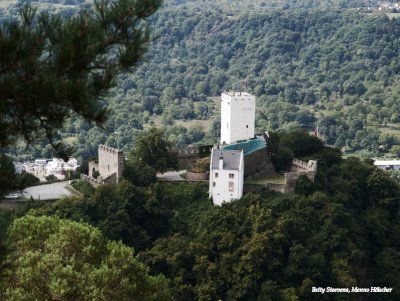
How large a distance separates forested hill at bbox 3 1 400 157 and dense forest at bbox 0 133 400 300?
45.1 meters

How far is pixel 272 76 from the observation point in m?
127

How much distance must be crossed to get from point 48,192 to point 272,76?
3345 inches

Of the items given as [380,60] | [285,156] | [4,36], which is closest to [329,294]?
[285,156]

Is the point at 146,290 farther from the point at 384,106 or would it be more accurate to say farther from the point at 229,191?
the point at 384,106

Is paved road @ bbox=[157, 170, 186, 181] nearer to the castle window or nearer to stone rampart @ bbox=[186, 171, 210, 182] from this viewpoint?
stone rampart @ bbox=[186, 171, 210, 182]

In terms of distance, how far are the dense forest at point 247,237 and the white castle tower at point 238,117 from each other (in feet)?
10.7

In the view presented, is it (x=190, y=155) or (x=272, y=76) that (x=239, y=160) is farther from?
(x=272, y=76)

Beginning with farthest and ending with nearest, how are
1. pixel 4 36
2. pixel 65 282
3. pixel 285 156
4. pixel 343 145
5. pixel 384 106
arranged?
pixel 384 106 → pixel 343 145 → pixel 285 156 → pixel 65 282 → pixel 4 36

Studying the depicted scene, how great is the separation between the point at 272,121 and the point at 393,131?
41.7ft

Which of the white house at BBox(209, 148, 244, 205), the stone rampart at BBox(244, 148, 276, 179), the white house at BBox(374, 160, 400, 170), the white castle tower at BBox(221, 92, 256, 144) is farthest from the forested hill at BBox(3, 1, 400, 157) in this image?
the white house at BBox(209, 148, 244, 205)

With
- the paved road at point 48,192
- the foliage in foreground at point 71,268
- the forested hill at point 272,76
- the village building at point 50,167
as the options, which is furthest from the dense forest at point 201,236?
the village building at point 50,167

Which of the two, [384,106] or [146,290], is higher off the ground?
[146,290]

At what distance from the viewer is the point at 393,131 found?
104375 millimetres

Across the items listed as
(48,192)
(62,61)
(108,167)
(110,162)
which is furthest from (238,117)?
(62,61)
